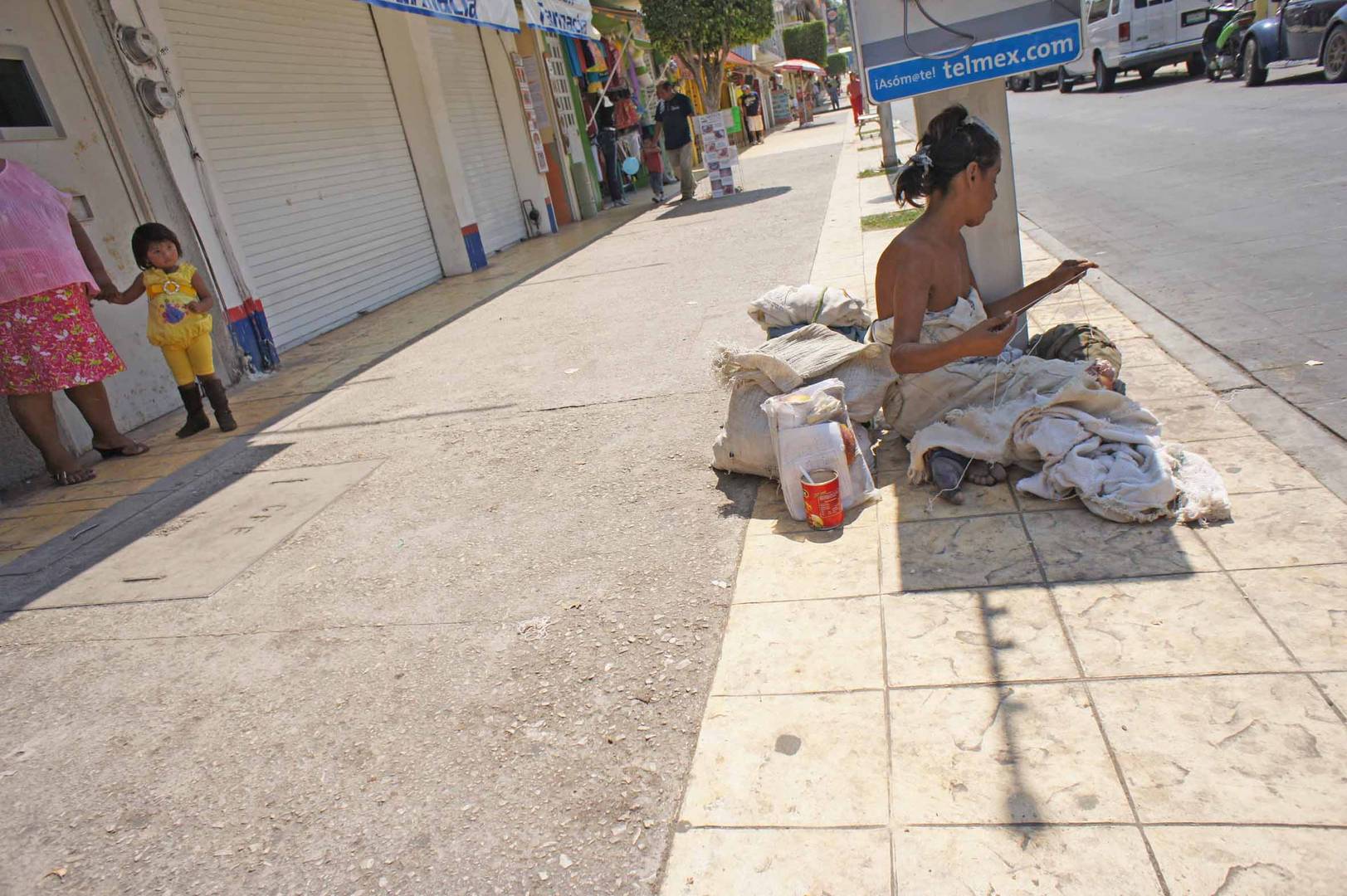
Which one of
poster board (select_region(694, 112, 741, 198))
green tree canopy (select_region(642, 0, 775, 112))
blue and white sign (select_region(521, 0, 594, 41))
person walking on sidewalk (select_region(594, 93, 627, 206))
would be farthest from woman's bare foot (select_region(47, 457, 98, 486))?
person walking on sidewalk (select_region(594, 93, 627, 206))

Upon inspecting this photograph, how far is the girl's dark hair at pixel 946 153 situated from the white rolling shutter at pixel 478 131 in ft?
30.7

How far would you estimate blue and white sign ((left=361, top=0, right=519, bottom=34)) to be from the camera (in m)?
8.16

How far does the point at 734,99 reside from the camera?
30.1 metres

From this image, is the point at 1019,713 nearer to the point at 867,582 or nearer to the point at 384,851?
the point at 867,582

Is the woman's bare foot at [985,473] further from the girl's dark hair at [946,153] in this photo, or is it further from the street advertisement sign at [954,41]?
the street advertisement sign at [954,41]

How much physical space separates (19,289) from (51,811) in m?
3.77

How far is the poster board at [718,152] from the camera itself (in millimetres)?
14305

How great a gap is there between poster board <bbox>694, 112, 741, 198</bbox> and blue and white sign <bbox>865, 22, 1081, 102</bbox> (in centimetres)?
1099

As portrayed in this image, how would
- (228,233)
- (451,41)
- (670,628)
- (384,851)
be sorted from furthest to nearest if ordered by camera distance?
(451,41) → (228,233) → (670,628) → (384,851)

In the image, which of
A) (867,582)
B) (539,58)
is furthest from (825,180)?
(867,582)

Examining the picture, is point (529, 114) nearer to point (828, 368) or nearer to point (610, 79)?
point (610, 79)

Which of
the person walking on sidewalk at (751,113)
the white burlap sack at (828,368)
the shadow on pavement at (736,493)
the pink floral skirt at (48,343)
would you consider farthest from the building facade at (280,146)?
the person walking on sidewalk at (751,113)

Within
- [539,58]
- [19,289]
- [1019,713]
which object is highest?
[539,58]

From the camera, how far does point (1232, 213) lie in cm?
684
